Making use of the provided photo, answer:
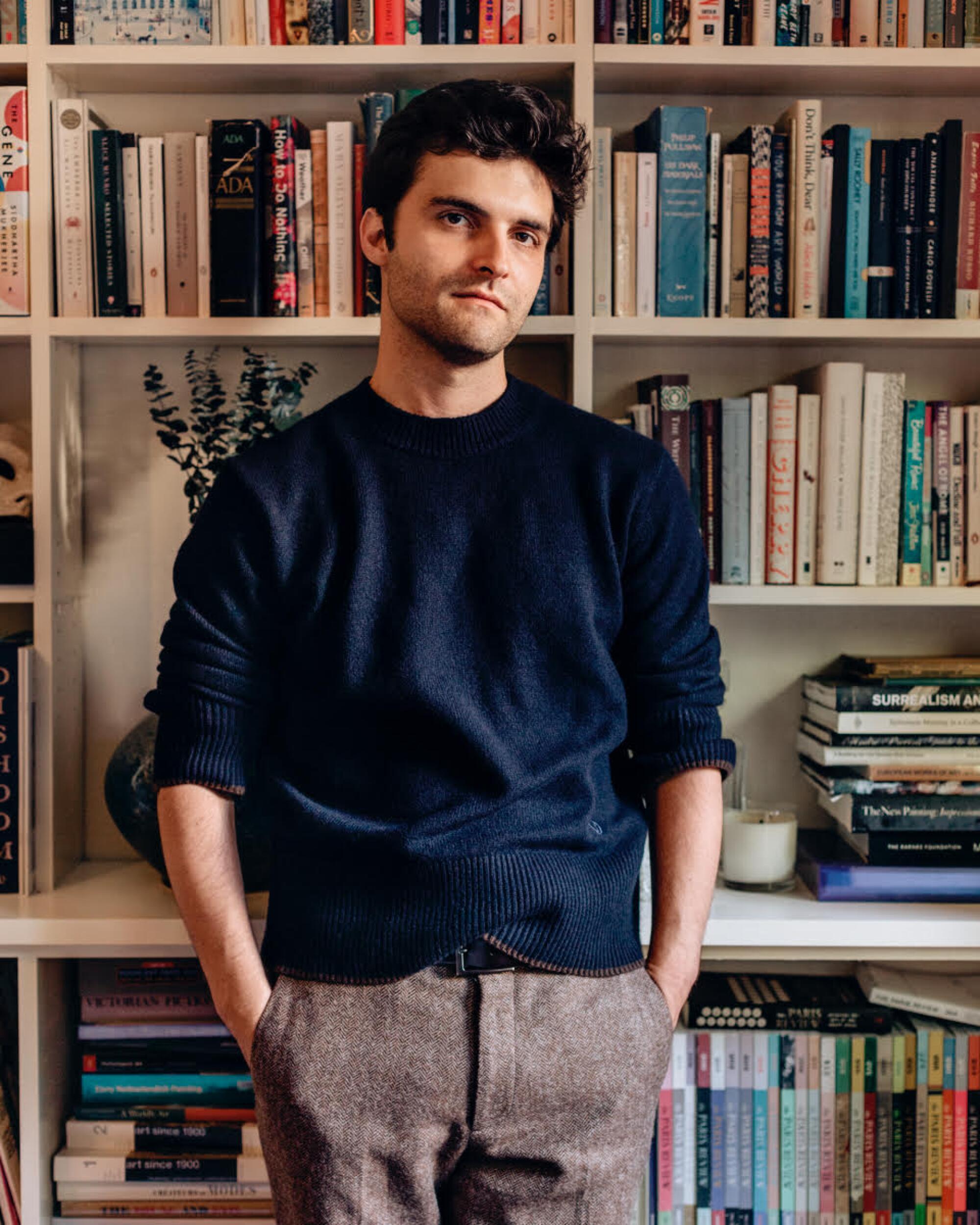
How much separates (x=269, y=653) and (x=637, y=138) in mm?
953

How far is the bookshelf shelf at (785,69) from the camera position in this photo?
1.54m

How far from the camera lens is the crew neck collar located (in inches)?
50.3

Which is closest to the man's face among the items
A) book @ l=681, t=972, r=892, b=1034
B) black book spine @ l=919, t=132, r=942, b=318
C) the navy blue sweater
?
the navy blue sweater

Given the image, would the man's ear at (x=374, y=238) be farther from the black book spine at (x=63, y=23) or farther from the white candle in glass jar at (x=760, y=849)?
the white candle in glass jar at (x=760, y=849)

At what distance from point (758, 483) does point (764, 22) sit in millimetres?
648

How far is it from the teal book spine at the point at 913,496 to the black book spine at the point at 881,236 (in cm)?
15

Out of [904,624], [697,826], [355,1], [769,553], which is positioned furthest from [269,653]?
[904,624]

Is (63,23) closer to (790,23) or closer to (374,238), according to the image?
(374,238)

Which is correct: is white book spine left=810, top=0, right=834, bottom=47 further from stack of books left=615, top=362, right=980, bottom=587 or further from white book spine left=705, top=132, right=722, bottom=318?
stack of books left=615, top=362, right=980, bottom=587

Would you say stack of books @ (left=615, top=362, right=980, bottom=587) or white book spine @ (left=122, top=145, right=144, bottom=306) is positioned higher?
white book spine @ (left=122, top=145, right=144, bottom=306)

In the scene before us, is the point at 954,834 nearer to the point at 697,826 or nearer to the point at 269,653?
the point at 697,826

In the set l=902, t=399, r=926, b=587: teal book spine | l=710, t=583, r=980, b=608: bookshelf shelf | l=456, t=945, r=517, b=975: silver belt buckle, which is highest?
l=902, t=399, r=926, b=587: teal book spine

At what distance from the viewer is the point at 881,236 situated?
62.4 inches

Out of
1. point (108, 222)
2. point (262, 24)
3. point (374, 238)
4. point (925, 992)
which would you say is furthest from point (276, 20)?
point (925, 992)
